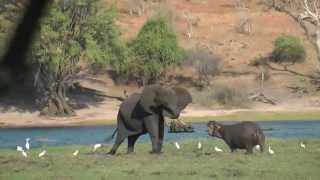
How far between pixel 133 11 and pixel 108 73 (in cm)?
2298

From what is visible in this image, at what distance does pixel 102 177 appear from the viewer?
13.2 metres

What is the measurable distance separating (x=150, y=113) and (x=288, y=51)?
1815 inches

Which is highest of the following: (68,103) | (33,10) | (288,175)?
(33,10)

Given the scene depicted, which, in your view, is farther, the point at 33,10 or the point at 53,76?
the point at 53,76

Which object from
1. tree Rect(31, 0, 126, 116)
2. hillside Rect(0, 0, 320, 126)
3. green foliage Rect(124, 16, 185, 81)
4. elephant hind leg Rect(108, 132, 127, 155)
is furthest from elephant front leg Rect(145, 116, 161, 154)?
green foliage Rect(124, 16, 185, 81)

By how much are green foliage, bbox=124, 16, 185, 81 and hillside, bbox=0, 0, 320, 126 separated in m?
1.90

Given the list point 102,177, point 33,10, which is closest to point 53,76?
point 102,177

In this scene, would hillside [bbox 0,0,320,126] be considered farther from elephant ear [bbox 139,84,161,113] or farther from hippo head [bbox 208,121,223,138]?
hippo head [bbox 208,121,223,138]

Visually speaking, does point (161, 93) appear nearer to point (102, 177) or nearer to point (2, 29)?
point (102, 177)

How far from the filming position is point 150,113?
19906 millimetres

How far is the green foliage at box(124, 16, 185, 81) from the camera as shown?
189 feet

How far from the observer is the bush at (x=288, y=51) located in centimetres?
6456

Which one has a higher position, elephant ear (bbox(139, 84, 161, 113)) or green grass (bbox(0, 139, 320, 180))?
elephant ear (bbox(139, 84, 161, 113))

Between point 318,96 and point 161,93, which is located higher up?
point 161,93
